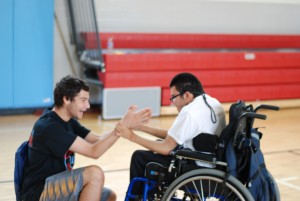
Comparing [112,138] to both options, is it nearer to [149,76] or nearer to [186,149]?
[186,149]

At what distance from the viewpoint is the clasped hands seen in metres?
2.60

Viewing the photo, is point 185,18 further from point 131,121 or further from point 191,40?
point 131,121

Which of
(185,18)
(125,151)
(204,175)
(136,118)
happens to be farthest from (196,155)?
(185,18)

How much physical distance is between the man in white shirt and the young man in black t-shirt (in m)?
0.16

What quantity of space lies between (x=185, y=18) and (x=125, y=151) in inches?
132

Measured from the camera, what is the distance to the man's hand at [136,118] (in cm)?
260

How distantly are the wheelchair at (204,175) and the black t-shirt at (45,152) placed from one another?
429 mm

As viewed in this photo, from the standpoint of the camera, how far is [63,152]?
2.45m

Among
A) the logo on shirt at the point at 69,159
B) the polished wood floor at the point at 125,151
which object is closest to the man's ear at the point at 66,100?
the logo on shirt at the point at 69,159

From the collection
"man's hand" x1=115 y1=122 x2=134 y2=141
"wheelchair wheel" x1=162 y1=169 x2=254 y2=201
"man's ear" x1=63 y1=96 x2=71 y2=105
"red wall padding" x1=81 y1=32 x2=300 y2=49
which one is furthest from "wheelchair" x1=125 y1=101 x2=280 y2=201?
"red wall padding" x1=81 y1=32 x2=300 y2=49

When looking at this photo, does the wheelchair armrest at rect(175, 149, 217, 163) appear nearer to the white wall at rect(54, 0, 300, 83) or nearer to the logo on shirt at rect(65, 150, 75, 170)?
the logo on shirt at rect(65, 150, 75, 170)

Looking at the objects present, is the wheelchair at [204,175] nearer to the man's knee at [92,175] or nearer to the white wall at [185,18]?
the man's knee at [92,175]

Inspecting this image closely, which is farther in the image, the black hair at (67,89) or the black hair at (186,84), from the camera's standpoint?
the black hair at (186,84)

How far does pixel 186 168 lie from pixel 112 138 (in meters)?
0.41
